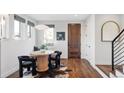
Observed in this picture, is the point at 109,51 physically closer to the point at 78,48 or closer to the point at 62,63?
the point at 78,48

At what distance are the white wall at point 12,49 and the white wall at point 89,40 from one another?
1.37 metres

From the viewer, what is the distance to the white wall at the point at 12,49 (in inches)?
110

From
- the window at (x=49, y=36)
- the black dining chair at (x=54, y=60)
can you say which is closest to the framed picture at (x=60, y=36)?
the window at (x=49, y=36)

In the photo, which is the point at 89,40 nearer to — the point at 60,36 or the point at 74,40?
the point at 74,40

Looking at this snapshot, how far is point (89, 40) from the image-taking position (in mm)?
4062

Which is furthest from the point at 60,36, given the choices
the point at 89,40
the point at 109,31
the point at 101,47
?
the point at 109,31

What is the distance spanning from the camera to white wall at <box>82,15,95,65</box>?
3.83 meters

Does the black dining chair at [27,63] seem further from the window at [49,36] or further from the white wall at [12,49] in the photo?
the window at [49,36]

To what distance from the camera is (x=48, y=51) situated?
137 inches

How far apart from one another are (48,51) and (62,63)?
1.53ft

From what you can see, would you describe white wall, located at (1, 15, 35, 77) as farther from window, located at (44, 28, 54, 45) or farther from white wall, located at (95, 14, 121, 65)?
white wall, located at (95, 14, 121, 65)
